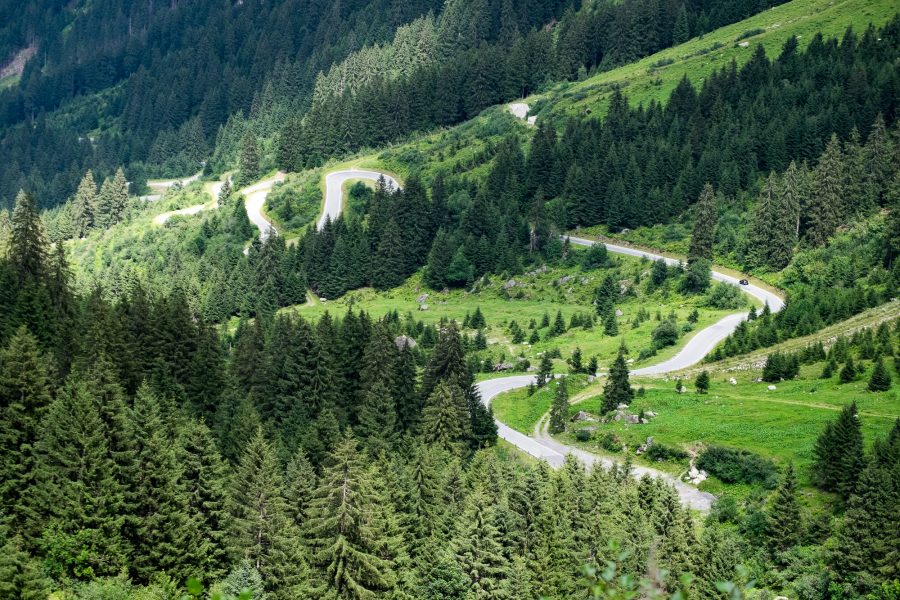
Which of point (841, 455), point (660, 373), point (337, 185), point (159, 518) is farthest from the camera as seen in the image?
point (337, 185)

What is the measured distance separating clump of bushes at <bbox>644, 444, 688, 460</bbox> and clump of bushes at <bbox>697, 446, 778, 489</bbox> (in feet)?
6.51

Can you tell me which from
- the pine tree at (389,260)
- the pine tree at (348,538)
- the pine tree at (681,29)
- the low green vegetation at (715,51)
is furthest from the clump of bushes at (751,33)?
the pine tree at (348,538)

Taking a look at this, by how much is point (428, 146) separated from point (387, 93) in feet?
69.8

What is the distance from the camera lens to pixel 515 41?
19838 cm

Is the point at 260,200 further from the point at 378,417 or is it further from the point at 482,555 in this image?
the point at 482,555

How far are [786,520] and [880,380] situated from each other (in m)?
19.8

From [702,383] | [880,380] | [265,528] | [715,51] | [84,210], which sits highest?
[715,51]

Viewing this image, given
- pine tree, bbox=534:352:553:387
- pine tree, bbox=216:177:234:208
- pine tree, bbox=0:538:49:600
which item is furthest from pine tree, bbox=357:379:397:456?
pine tree, bbox=216:177:234:208

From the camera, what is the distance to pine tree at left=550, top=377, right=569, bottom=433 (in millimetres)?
73938

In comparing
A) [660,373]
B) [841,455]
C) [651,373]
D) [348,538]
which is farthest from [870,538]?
[651,373]

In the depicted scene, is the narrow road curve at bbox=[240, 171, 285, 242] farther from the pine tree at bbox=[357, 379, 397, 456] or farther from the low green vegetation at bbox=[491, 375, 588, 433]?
the pine tree at bbox=[357, 379, 397, 456]

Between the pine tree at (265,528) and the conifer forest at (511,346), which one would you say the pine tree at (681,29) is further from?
the pine tree at (265,528)

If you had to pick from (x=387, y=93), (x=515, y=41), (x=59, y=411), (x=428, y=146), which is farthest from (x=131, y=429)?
(x=515, y=41)

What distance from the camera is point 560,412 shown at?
74.3 metres
